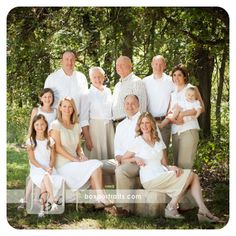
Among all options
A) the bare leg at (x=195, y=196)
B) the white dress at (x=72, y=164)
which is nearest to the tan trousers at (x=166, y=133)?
the bare leg at (x=195, y=196)

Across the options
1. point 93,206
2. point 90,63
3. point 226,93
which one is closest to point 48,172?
point 93,206

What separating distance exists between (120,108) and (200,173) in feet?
2.93

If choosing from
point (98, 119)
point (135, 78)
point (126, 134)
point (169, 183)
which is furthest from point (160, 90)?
point (169, 183)

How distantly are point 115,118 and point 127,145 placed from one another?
253 millimetres

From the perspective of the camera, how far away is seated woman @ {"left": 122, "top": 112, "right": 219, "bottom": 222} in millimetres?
6457

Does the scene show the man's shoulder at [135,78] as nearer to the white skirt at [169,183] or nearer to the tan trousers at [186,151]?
the tan trousers at [186,151]

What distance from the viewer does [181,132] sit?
258 inches

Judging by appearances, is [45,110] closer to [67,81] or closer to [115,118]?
[67,81]

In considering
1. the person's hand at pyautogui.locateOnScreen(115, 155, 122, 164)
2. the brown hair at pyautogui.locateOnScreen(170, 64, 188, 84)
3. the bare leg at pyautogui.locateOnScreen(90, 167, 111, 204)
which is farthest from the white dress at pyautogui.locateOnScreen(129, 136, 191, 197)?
the brown hair at pyautogui.locateOnScreen(170, 64, 188, 84)

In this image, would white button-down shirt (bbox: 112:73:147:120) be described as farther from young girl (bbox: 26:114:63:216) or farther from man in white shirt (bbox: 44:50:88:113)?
young girl (bbox: 26:114:63:216)

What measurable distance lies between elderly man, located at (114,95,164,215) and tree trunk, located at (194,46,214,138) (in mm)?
573

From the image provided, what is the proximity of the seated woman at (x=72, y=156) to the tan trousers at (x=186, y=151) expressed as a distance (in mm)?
653

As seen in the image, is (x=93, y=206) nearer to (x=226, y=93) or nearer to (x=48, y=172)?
(x=48, y=172)

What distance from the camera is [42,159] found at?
258 inches
